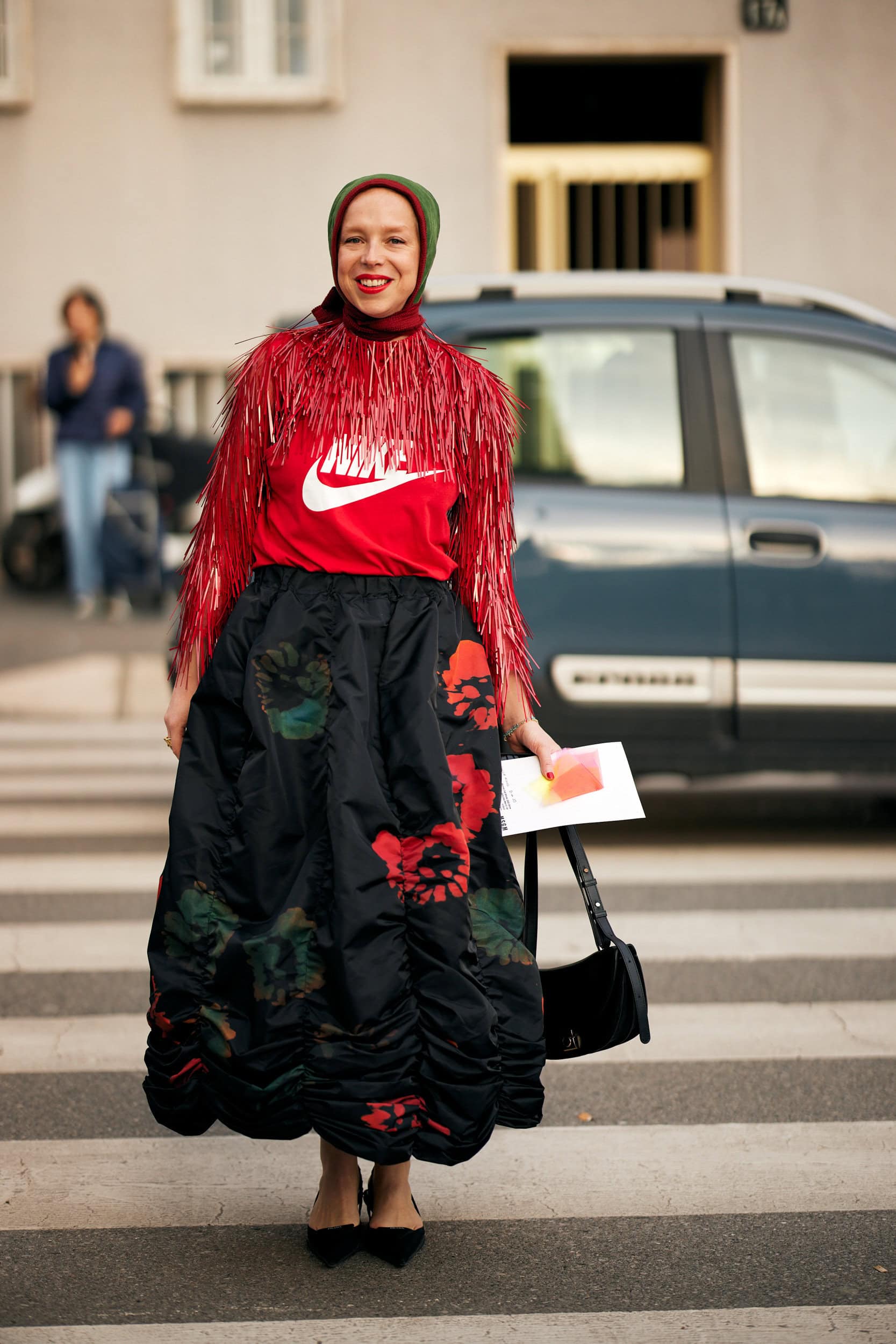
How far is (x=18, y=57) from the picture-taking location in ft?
42.4

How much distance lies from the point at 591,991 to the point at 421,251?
1290 mm

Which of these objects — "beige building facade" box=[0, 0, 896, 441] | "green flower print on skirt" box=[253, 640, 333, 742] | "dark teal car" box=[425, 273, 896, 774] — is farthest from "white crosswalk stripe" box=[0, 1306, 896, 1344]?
"beige building facade" box=[0, 0, 896, 441]

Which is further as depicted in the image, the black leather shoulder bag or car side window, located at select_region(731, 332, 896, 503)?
car side window, located at select_region(731, 332, 896, 503)

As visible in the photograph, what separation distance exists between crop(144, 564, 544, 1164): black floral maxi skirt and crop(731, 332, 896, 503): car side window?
3.35 metres

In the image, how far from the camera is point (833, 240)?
13.4 metres

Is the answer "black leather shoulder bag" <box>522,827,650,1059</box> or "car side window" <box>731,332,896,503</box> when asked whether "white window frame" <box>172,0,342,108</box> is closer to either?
"car side window" <box>731,332,896,503</box>


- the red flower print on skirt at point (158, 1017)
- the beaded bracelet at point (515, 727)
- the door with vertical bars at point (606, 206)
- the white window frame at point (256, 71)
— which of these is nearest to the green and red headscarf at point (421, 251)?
the beaded bracelet at point (515, 727)

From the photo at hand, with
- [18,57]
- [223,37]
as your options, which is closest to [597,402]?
[223,37]

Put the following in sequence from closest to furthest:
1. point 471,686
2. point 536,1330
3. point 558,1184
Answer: point 536,1330 → point 471,686 → point 558,1184

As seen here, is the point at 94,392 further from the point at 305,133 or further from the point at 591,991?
the point at 591,991

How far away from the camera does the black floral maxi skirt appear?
277 cm

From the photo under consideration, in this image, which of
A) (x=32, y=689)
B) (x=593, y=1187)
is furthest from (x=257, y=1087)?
(x=32, y=689)

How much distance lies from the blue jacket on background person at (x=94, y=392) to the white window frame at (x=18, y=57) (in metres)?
2.67

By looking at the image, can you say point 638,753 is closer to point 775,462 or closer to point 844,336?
point 775,462
